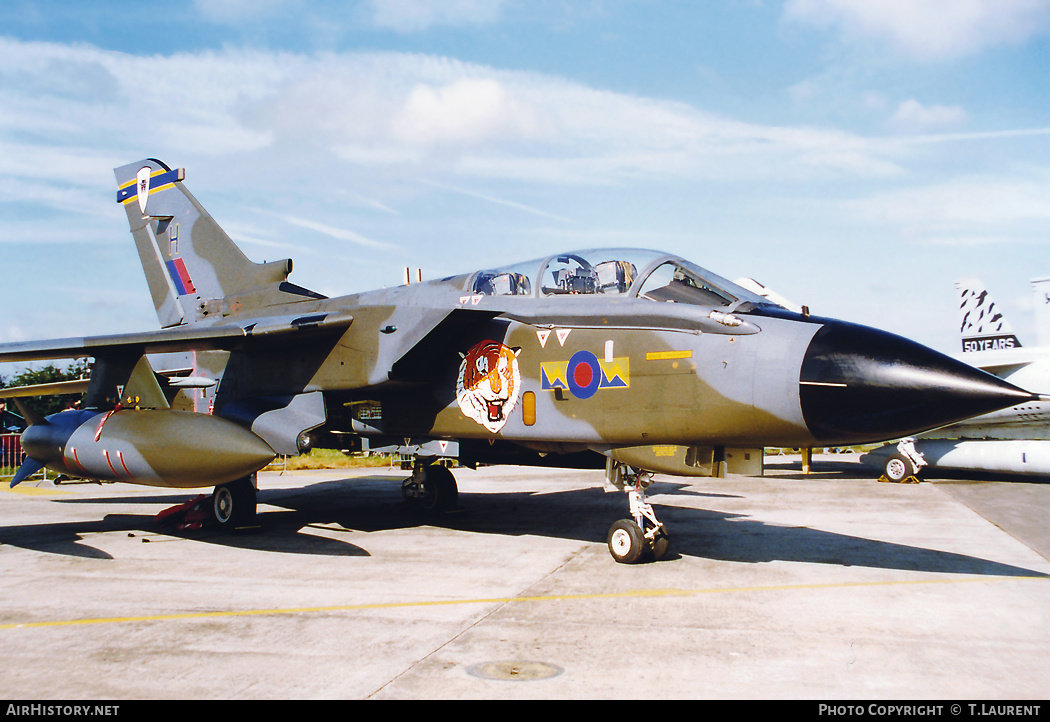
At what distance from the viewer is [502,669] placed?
4.63 metres

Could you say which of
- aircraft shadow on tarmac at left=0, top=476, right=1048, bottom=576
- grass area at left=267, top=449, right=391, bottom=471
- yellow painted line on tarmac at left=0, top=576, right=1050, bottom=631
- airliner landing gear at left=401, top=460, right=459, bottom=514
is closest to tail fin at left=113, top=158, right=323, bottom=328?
aircraft shadow on tarmac at left=0, top=476, right=1048, bottom=576

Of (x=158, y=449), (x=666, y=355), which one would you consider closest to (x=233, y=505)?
(x=158, y=449)

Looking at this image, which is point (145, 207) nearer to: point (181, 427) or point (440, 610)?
point (181, 427)

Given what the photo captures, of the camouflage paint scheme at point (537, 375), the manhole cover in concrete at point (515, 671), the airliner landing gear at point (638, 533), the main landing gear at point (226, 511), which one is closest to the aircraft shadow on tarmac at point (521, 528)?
the main landing gear at point (226, 511)

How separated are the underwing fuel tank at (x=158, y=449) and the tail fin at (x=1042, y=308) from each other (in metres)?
21.4

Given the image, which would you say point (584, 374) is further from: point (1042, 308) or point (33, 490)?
point (1042, 308)

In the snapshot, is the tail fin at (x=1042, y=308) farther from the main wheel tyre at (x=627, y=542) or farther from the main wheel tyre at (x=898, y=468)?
the main wheel tyre at (x=627, y=542)

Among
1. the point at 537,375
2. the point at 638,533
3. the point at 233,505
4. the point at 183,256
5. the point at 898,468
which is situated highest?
the point at 183,256

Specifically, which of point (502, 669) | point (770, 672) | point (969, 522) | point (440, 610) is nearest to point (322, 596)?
point (440, 610)

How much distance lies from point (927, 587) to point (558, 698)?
4333 mm

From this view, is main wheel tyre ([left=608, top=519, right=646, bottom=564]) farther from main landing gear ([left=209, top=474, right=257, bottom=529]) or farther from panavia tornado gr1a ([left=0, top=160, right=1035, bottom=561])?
main landing gear ([left=209, top=474, right=257, bottom=529])

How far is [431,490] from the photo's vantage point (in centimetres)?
1197

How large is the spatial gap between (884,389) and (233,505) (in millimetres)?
8472

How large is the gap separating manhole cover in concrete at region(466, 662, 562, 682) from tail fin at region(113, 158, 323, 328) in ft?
28.8
